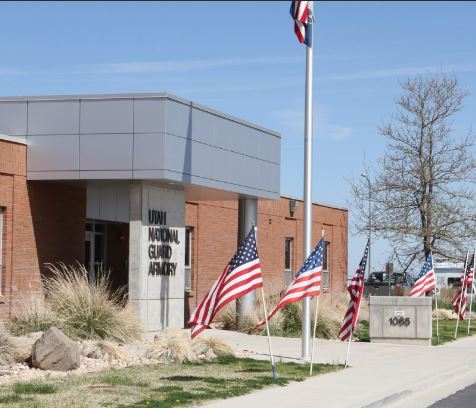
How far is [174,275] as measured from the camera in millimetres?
26656

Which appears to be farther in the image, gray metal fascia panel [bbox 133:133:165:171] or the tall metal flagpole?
gray metal fascia panel [bbox 133:133:165:171]

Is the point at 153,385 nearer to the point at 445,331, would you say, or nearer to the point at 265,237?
the point at 445,331

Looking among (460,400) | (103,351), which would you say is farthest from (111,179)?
(460,400)

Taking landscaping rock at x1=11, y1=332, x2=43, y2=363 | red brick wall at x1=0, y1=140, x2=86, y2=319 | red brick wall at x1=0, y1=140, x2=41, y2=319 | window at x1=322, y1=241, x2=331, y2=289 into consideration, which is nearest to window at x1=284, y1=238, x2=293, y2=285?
window at x1=322, y1=241, x2=331, y2=289

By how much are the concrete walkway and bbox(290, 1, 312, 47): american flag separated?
6535 millimetres

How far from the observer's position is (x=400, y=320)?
25.6 m

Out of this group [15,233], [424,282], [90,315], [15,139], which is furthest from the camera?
[424,282]

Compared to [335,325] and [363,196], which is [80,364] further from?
[363,196]

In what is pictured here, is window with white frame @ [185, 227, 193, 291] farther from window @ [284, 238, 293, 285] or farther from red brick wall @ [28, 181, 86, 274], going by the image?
window @ [284, 238, 293, 285]

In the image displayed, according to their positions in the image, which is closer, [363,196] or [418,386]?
[418,386]

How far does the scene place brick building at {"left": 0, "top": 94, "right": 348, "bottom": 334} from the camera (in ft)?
77.8

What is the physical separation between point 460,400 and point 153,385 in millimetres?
4600

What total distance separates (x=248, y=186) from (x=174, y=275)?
3.69 metres

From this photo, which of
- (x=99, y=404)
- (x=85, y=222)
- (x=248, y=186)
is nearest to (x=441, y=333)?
(x=248, y=186)
